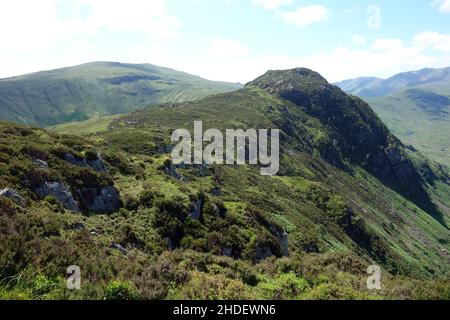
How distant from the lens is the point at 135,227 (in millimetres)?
24094

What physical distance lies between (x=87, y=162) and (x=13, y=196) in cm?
1137

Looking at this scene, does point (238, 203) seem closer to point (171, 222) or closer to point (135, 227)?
point (171, 222)

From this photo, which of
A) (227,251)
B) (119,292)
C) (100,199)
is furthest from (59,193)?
(119,292)

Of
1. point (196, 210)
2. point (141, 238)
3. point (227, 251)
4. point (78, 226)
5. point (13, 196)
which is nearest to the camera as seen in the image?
point (13, 196)

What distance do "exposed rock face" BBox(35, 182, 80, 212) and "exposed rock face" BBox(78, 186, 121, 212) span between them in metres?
1.36

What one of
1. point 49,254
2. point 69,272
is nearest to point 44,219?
point 49,254

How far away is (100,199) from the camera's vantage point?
2594cm

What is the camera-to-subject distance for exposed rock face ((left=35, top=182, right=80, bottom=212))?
2294cm

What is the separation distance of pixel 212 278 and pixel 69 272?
477cm

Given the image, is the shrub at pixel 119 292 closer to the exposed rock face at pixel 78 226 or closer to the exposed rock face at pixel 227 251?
the exposed rock face at pixel 78 226

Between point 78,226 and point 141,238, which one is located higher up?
point 78,226

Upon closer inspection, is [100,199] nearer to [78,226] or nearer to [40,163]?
[40,163]

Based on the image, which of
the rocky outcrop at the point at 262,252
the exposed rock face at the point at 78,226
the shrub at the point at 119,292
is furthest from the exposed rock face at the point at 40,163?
the shrub at the point at 119,292

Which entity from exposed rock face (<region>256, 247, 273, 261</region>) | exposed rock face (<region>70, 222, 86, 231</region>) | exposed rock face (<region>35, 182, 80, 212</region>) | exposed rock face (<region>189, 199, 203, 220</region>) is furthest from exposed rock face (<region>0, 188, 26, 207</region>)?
exposed rock face (<region>256, 247, 273, 261</region>)
